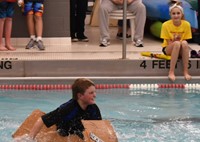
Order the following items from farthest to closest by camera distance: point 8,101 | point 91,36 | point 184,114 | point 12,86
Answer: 1. point 91,36
2. point 12,86
3. point 8,101
4. point 184,114

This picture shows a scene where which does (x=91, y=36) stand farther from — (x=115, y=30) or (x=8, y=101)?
(x=8, y=101)

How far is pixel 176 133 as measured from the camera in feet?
22.6

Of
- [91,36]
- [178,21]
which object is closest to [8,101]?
[178,21]

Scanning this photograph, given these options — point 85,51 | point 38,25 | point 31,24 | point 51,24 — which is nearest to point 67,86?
point 85,51

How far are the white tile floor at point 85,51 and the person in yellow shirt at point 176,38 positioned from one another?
1.84 ft

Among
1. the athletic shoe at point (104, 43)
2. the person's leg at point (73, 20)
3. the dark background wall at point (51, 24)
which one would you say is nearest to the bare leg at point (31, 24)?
the dark background wall at point (51, 24)

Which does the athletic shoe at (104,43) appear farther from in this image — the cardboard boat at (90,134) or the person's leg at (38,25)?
the cardboard boat at (90,134)

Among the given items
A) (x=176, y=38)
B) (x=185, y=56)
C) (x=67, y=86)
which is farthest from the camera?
(x=176, y=38)

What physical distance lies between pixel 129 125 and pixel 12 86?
2.41 m

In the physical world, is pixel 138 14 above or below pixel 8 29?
above

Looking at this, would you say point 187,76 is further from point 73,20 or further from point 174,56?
point 73,20

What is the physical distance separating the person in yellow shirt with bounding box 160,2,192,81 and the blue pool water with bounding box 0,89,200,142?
0.42 meters

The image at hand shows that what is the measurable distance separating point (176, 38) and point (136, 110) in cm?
193

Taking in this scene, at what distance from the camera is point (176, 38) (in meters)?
9.46
